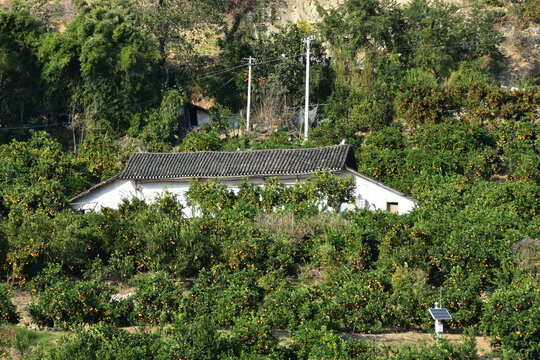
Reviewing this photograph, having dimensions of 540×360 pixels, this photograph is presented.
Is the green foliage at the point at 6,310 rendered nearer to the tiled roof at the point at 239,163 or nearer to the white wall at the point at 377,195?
the tiled roof at the point at 239,163

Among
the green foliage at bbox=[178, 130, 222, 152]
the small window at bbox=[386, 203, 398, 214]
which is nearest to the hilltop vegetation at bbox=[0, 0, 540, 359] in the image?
the green foliage at bbox=[178, 130, 222, 152]

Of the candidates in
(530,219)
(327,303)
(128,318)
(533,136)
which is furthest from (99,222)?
(533,136)

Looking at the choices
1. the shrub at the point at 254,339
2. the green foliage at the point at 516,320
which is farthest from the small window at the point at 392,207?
the shrub at the point at 254,339

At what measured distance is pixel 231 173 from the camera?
23.0m

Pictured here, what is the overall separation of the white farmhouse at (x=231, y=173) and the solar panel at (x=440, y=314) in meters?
7.63

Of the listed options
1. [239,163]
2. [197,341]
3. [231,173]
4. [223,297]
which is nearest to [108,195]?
[231,173]

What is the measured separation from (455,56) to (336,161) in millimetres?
10130

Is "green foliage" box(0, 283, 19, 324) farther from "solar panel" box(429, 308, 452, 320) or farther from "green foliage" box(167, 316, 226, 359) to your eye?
"solar panel" box(429, 308, 452, 320)

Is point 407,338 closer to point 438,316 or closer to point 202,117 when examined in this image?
point 438,316

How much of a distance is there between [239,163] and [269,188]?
160 centimetres

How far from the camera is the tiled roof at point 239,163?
895 inches

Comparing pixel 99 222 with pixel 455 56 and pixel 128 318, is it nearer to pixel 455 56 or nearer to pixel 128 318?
pixel 128 318

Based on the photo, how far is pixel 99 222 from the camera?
768 inches

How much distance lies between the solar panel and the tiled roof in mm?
8263
